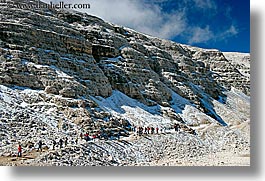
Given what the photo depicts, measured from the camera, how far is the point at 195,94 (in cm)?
3228

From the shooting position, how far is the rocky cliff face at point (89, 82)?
17672mm

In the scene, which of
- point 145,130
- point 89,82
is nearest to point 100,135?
point 145,130

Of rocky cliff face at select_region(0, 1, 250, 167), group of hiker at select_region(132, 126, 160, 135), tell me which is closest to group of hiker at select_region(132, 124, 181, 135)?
group of hiker at select_region(132, 126, 160, 135)

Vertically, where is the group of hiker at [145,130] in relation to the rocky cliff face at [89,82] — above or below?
below

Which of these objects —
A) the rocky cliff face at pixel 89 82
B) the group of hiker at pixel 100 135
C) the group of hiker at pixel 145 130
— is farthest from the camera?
the group of hiker at pixel 145 130

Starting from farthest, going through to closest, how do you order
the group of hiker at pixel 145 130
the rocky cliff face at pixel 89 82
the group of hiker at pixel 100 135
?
1. the group of hiker at pixel 145 130
2. the rocky cliff face at pixel 89 82
3. the group of hiker at pixel 100 135

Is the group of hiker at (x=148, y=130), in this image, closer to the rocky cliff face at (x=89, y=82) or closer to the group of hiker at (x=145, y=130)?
the group of hiker at (x=145, y=130)

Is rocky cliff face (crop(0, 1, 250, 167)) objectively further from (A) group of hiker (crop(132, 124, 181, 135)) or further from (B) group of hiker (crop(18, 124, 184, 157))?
(A) group of hiker (crop(132, 124, 181, 135))

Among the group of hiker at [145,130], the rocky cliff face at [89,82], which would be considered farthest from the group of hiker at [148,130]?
the rocky cliff face at [89,82]

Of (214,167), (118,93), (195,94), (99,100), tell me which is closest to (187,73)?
(195,94)

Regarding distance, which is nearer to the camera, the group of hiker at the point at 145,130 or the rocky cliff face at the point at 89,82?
the rocky cliff face at the point at 89,82

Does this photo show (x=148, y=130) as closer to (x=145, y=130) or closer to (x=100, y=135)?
(x=145, y=130)

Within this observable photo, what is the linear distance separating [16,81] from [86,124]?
4746 mm

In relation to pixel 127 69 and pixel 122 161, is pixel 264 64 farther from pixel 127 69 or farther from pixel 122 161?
pixel 127 69
